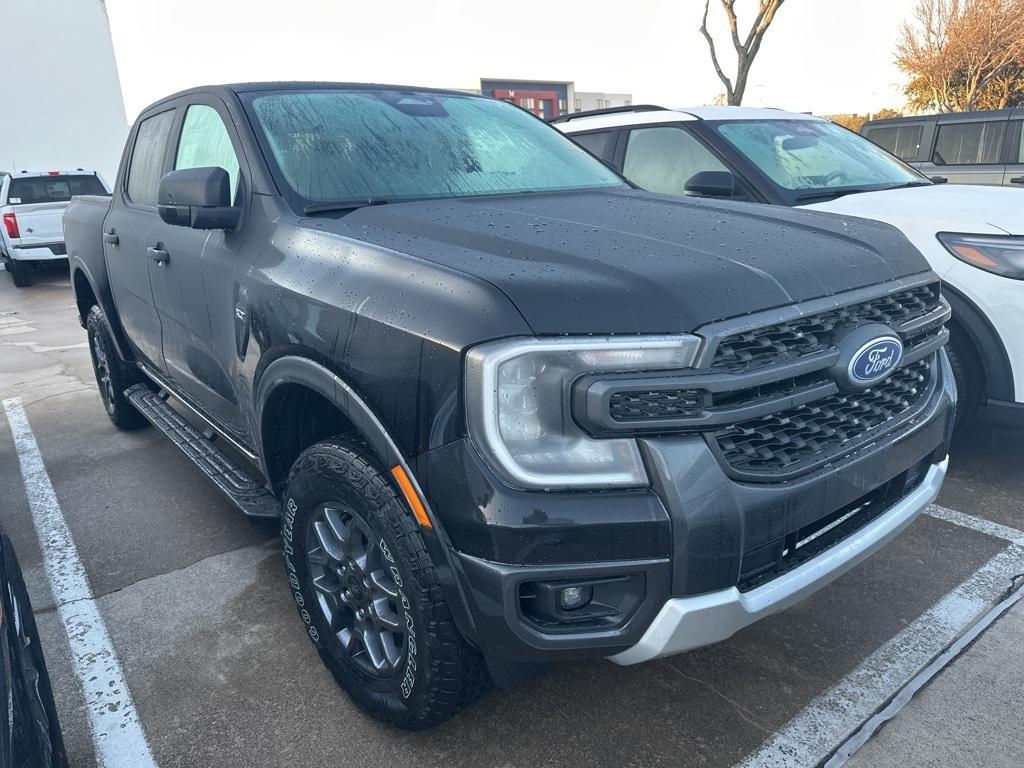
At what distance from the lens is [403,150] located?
2.87 m

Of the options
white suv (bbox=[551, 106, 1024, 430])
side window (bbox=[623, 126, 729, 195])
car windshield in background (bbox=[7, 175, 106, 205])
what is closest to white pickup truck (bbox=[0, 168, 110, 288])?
car windshield in background (bbox=[7, 175, 106, 205])

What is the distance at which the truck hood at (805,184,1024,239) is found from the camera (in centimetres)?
352

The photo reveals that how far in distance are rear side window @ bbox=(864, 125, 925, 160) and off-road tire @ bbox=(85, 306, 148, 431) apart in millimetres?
8778

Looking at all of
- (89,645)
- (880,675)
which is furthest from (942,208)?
(89,645)

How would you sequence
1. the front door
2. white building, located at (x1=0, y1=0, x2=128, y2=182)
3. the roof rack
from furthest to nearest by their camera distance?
white building, located at (x1=0, y1=0, x2=128, y2=182)
the roof rack
the front door

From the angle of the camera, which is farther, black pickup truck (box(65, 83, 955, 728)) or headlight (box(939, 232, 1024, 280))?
headlight (box(939, 232, 1024, 280))

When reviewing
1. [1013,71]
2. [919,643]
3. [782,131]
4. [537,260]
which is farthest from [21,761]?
[1013,71]

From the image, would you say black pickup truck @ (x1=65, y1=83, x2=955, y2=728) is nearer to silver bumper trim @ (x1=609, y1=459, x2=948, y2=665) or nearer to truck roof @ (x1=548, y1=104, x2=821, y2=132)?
silver bumper trim @ (x1=609, y1=459, x2=948, y2=665)

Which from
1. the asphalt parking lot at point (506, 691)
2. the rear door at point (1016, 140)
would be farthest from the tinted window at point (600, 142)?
the rear door at point (1016, 140)

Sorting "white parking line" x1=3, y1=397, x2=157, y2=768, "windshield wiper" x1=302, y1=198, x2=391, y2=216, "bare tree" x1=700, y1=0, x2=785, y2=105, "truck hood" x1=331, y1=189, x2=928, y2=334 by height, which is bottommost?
"white parking line" x1=3, y1=397, x2=157, y2=768

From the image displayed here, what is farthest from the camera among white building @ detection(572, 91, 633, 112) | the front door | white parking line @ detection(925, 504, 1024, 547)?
white building @ detection(572, 91, 633, 112)

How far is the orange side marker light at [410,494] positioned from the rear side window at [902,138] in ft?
31.2

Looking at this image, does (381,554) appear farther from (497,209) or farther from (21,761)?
(497,209)

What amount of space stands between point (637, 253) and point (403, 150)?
1.28 metres
